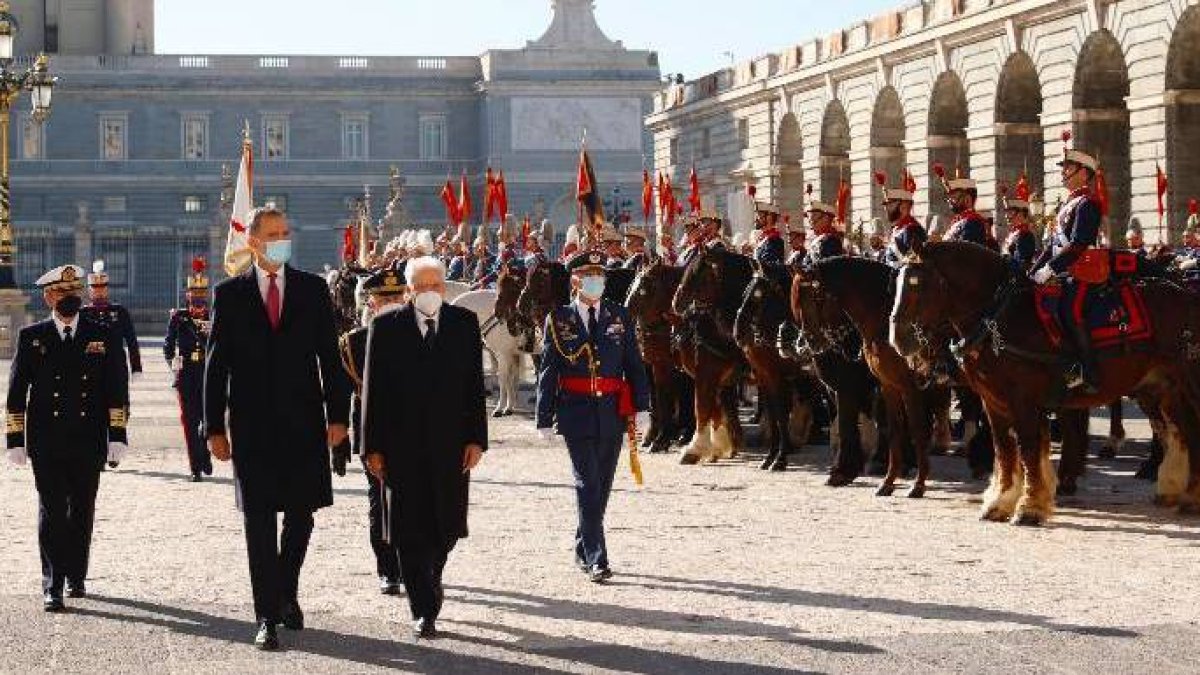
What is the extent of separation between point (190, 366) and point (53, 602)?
25.8 feet

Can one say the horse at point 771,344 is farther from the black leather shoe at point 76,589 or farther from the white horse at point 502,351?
the black leather shoe at point 76,589

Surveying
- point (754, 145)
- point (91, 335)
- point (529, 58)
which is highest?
point (529, 58)

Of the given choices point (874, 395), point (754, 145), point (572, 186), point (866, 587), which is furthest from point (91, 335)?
point (572, 186)

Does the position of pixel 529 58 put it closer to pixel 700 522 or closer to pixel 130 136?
pixel 130 136

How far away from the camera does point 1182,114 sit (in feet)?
113

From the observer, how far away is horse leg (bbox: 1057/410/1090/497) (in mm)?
15555

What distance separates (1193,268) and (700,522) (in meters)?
4.87

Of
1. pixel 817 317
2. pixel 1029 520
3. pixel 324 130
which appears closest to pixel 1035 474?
pixel 1029 520

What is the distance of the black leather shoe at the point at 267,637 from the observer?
29.8ft

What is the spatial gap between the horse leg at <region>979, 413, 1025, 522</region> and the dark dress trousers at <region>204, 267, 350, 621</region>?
557 centimetres

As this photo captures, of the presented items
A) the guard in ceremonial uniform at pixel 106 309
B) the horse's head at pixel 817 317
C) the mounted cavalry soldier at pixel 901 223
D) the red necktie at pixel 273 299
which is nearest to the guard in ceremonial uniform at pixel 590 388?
the red necktie at pixel 273 299

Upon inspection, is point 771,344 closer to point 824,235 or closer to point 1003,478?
point 824,235

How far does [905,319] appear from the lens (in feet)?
45.9

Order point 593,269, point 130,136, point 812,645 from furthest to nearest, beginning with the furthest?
point 130,136 < point 593,269 < point 812,645
